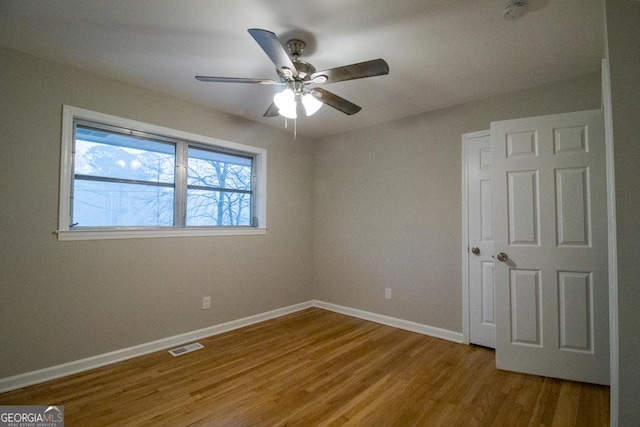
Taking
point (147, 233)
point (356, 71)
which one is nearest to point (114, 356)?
point (147, 233)

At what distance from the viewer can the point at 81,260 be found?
238 cm

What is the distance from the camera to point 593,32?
1.89m

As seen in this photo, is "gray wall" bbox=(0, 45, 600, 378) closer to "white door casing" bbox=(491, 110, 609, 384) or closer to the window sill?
the window sill

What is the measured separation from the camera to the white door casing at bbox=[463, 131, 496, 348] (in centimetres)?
288

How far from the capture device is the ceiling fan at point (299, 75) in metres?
1.67

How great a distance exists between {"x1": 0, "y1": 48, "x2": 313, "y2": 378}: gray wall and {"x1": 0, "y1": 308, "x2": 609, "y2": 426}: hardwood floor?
307 millimetres

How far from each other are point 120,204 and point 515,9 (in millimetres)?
3355

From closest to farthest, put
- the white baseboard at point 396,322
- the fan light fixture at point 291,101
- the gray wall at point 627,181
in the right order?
1. the gray wall at point 627,181
2. the fan light fixture at point 291,101
3. the white baseboard at point 396,322

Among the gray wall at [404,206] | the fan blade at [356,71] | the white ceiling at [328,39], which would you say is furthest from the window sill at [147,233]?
the fan blade at [356,71]

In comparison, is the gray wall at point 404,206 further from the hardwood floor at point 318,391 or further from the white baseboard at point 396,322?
the hardwood floor at point 318,391

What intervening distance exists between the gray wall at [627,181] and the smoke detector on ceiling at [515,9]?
383 mm

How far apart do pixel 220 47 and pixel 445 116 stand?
7.82 feet

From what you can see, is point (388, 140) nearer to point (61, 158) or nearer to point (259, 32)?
point (259, 32)

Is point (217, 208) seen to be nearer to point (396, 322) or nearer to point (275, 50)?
point (275, 50)
